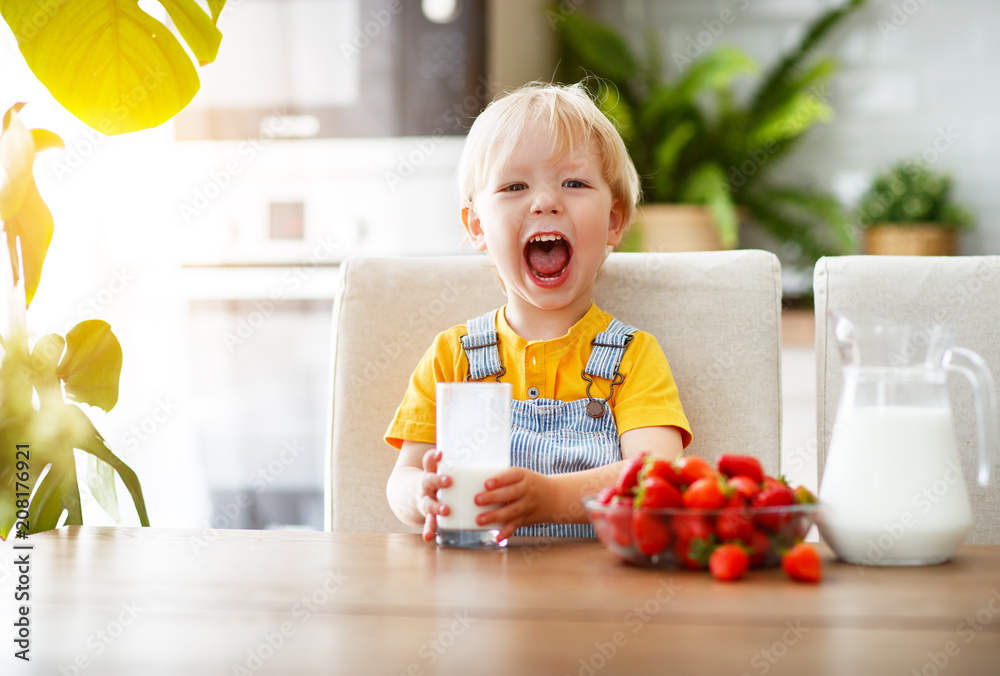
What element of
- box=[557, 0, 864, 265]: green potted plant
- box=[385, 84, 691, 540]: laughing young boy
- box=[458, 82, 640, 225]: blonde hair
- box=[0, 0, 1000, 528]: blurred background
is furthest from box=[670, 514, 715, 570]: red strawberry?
box=[557, 0, 864, 265]: green potted plant

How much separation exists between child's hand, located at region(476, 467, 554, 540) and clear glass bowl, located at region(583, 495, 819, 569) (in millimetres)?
126

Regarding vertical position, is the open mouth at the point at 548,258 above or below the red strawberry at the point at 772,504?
above

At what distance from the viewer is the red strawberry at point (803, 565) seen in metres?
0.72

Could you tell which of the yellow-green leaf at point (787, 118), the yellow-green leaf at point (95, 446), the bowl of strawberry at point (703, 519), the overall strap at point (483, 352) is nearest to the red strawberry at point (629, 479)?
the bowl of strawberry at point (703, 519)

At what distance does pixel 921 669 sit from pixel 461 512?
445 mm

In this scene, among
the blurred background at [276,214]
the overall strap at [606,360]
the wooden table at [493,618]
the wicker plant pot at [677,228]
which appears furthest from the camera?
the wicker plant pot at [677,228]

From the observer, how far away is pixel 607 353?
1265 mm

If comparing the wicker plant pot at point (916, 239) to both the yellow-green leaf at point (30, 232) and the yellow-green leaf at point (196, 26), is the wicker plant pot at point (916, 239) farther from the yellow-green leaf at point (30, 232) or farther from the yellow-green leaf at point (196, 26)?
the yellow-green leaf at point (30, 232)

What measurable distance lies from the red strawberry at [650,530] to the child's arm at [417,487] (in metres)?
0.21

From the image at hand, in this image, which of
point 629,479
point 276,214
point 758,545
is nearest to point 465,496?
point 629,479

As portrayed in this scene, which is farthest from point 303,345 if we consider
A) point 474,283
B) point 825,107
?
point 825,107

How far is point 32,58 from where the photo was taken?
1.15 metres

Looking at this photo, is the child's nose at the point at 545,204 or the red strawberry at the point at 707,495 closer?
the red strawberry at the point at 707,495

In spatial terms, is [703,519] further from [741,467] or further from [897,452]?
[897,452]
